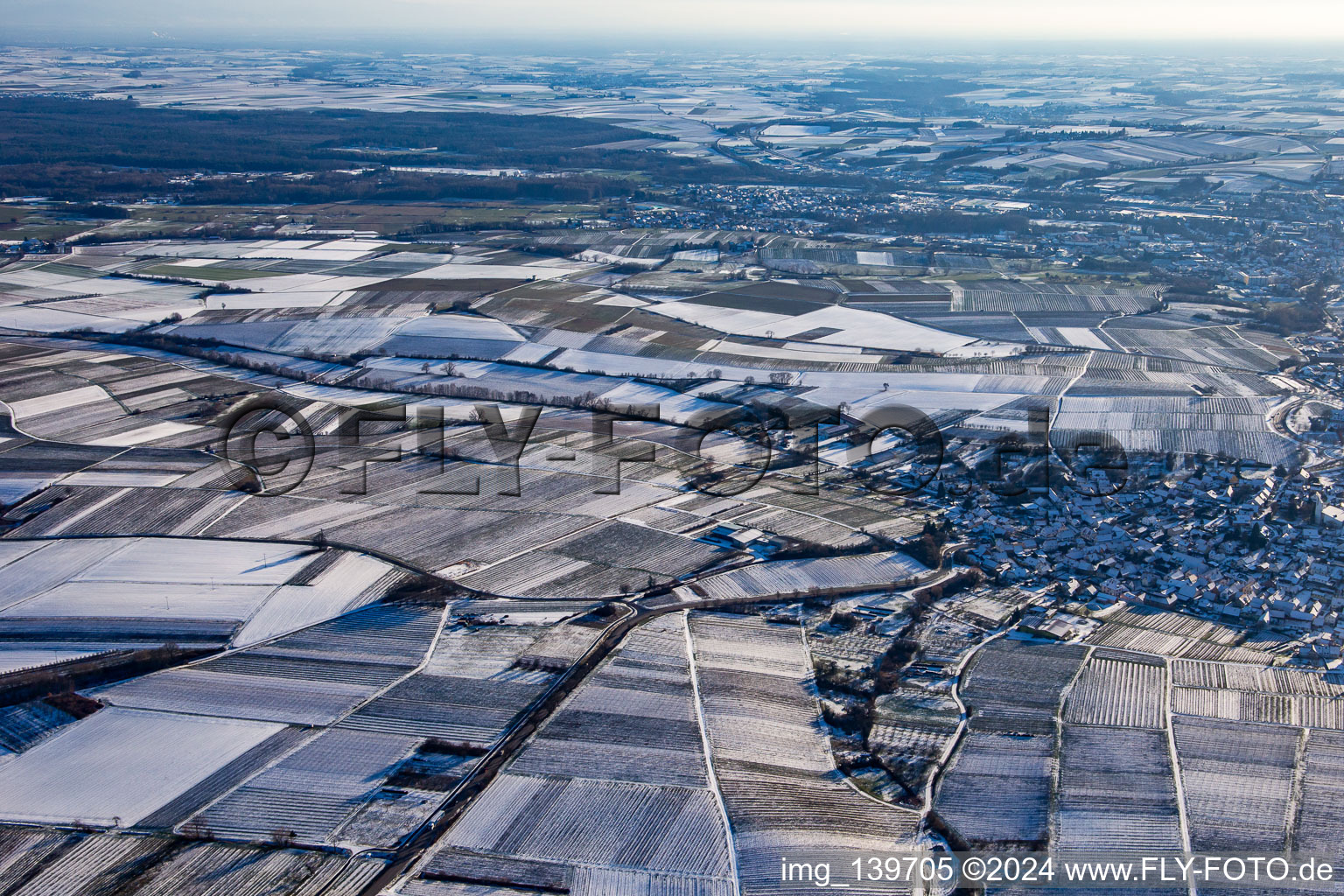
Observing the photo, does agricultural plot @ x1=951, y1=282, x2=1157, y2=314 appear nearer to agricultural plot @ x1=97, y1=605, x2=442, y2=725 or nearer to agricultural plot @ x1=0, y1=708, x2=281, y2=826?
agricultural plot @ x1=97, y1=605, x2=442, y2=725

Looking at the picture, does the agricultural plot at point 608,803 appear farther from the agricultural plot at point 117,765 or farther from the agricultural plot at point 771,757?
the agricultural plot at point 117,765

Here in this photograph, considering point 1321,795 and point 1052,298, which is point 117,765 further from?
point 1052,298

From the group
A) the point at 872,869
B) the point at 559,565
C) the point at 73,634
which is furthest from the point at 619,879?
the point at 73,634

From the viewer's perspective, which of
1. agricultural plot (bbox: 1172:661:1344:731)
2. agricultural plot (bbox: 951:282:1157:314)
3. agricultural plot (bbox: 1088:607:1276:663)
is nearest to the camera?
agricultural plot (bbox: 1172:661:1344:731)

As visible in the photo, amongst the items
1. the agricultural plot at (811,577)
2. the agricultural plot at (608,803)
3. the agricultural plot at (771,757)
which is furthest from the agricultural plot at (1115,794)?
the agricultural plot at (811,577)

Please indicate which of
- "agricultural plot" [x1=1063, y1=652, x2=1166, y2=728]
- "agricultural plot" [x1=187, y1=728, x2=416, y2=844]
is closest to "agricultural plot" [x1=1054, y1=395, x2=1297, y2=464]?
"agricultural plot" [x1=1063, y1=652, x2=1166, y2=728]

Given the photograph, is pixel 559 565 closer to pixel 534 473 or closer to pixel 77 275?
pixel 534 473

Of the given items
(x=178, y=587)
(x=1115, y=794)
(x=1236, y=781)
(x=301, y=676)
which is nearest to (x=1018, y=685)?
(x=1115, y=794)
